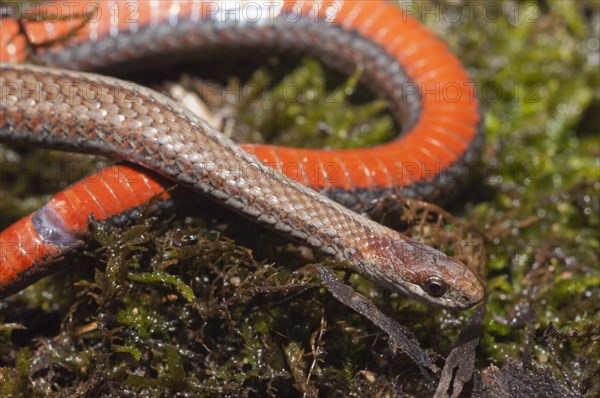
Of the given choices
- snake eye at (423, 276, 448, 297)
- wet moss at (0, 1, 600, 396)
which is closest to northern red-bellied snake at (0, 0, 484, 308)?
snake eye at (423, 276, 448, 297)

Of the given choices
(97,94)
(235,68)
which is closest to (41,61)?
(97,94)

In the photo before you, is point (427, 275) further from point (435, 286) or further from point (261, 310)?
point (261, 310)

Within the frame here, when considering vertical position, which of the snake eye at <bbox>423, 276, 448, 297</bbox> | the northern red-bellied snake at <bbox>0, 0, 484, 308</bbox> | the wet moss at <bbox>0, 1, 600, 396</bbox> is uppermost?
the northern red-bellied snake at <bbox>0, 0, 484, 308</bbox>

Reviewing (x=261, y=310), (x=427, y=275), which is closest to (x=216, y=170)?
(x=261, y=310)

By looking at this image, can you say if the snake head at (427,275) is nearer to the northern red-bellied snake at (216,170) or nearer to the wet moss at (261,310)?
the northern red-bellied snake at (216,170)

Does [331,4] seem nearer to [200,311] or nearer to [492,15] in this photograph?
[492,15]

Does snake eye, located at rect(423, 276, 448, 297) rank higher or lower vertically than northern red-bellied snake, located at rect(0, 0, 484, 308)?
lower

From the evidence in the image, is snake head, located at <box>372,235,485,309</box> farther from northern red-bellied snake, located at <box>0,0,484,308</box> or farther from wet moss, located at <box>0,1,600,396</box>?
wet moss, located at <box>0,1,600,396</box>

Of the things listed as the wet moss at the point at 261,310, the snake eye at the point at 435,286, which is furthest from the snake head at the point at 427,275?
the wet moss at the point at 261,310
